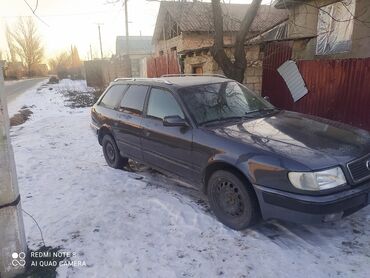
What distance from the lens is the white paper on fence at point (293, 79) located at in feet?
23.4

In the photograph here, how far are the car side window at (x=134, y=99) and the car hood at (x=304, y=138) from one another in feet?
5.31

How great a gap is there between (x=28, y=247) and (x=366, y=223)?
357 centimetres

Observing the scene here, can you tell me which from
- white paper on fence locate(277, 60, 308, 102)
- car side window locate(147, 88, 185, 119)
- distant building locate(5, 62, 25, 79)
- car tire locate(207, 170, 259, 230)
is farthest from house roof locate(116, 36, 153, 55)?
car tire locate(207, 170, 259, 230)

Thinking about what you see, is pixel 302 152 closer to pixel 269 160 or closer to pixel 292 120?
pixel 269 160

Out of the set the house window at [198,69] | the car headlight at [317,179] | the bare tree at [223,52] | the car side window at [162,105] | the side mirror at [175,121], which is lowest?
the car headlight at [317,179]

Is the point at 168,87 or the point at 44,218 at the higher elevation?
the point at 168,87

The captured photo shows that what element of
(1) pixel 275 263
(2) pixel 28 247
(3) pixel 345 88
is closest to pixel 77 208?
(2) pixel 28 247

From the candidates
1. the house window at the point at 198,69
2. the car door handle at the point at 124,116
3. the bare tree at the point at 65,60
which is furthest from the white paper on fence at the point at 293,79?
the bare tree at the point at 65,60

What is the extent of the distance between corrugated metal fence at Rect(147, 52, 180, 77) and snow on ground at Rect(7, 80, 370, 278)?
6.66 m

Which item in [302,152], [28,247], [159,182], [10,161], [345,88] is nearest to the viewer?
[10,161]

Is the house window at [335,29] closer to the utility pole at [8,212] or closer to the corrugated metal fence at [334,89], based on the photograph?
the corrugated metal fence at [334,89]

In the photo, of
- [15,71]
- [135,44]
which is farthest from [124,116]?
[15,71]

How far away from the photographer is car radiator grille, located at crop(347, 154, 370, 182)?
120 inches

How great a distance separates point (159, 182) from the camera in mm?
5137
